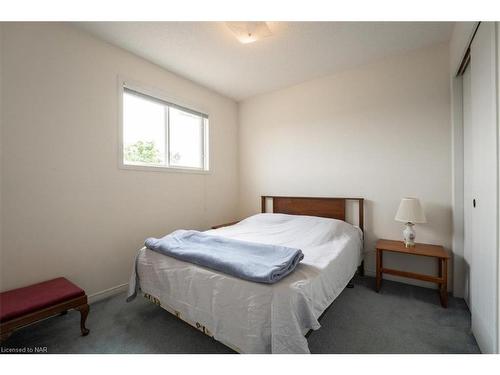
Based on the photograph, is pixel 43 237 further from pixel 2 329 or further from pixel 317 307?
pixel 317 307

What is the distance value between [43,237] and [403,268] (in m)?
3.62

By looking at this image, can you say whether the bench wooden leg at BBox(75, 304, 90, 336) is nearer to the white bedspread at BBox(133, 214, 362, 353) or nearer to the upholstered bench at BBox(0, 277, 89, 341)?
the upholstered bench at BBox(0, 277, 89, 341)

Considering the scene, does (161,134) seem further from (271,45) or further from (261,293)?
(261,293)

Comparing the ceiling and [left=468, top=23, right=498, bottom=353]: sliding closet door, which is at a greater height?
the ceiling

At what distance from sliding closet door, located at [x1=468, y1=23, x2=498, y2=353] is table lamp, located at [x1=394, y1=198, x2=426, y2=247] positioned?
1.92 ft

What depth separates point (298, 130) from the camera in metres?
3.28

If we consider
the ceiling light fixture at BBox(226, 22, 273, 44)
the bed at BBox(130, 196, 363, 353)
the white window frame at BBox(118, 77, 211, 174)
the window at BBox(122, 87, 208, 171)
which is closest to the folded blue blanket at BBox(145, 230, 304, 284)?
the bed at BBox(130, 196, 363, 353)

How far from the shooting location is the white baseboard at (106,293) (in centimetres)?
217

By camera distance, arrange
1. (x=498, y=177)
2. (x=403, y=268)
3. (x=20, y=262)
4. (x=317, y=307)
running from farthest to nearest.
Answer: (x=403, y=268) → (x=20, y=262) → (x=317, y=307) → (x=498, y=177)

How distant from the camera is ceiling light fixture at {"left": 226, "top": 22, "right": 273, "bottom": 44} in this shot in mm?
1970

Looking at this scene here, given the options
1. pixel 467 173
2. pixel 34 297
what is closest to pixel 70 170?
pixel 34 297

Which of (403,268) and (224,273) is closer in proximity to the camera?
(224,273)

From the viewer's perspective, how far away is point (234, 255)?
5.24 feet

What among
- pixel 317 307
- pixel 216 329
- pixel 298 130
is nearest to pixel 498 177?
pixel 317 307
